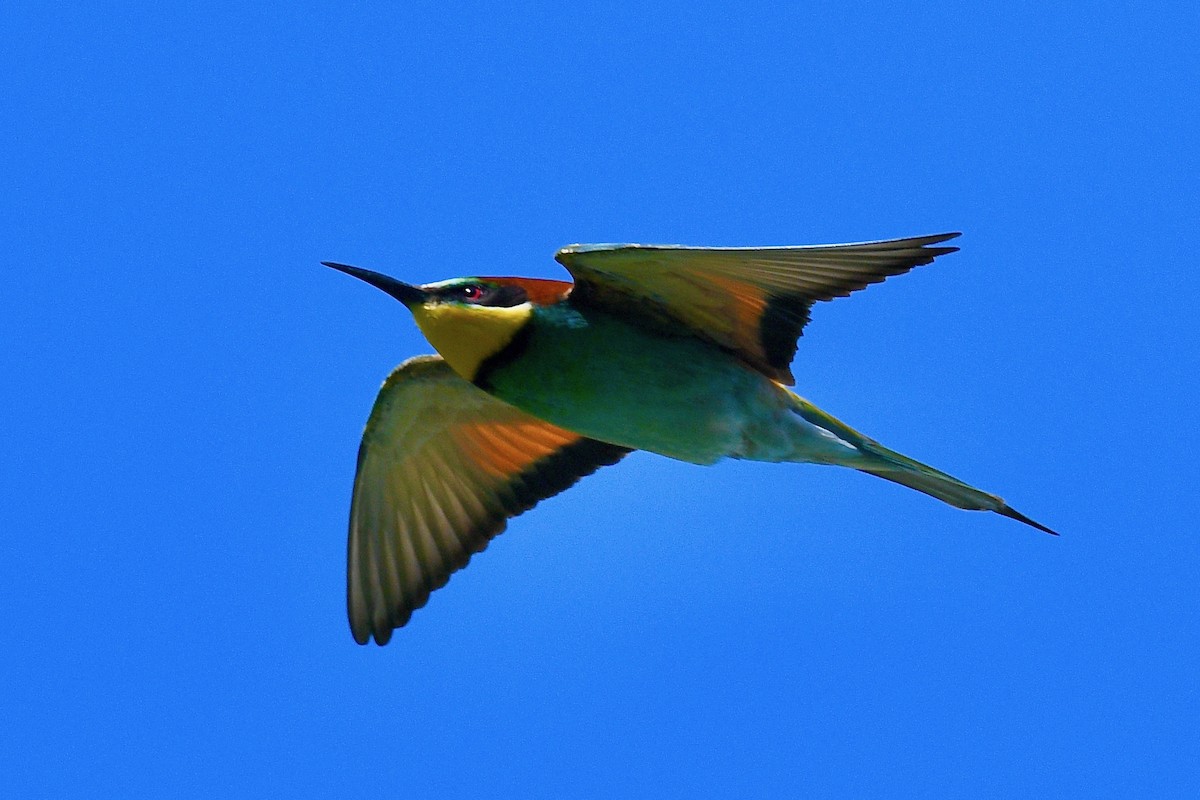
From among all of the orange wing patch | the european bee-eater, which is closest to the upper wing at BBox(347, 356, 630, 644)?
the orange wing patch

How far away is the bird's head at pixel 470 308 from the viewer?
5.29m

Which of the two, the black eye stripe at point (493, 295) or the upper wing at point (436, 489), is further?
the upper wing at point (436, 489)

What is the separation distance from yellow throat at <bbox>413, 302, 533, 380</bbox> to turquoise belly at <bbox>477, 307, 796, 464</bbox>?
0.07 meters

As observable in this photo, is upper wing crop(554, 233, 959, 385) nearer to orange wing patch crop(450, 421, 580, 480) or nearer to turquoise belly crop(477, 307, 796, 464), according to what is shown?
turquoise belly crop(477, 307, 796, 464)

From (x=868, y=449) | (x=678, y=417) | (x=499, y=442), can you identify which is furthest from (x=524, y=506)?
(x=868, y=449)

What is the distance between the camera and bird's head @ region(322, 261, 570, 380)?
529 cm

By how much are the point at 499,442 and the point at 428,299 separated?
4.24 ft

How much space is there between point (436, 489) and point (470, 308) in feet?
5.04

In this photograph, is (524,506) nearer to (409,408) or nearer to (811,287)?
(409,408)

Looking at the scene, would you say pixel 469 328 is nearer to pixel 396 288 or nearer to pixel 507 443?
pixel 396 288

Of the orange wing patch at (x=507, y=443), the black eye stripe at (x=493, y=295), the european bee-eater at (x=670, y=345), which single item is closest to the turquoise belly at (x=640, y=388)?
the european bee-eater at (x=670, y=345)

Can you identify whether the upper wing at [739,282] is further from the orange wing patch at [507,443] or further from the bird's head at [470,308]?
the orange wing patch at [507,443]

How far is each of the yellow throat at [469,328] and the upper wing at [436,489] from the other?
3.38ft

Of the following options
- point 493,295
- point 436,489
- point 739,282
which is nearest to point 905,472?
point 739,282
